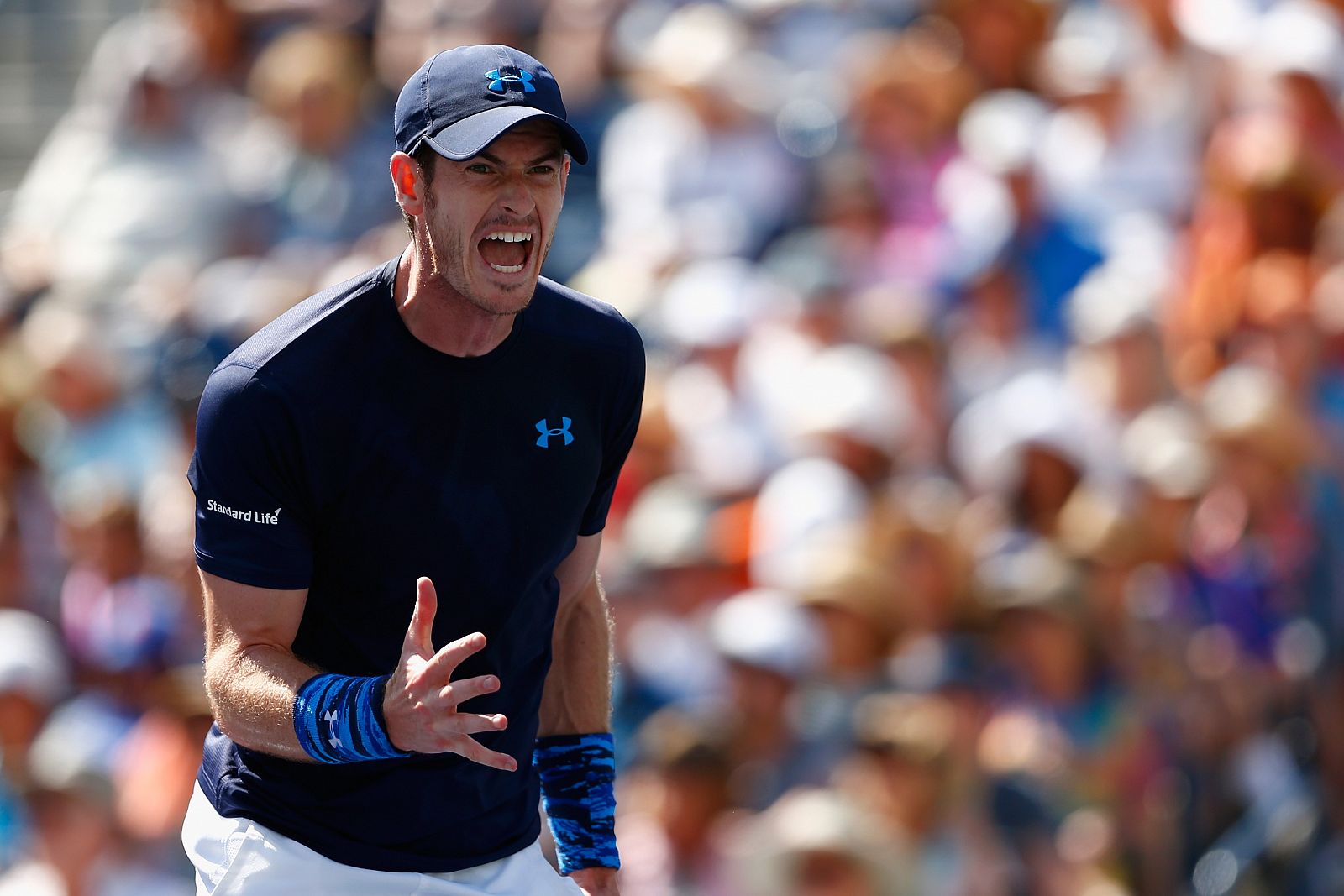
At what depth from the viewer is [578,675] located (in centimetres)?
368

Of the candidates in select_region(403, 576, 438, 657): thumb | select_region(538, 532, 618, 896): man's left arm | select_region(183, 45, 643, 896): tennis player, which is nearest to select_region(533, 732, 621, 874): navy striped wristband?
select_region(538, 532, 618, 896): man's left arm

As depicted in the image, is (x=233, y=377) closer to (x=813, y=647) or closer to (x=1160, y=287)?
(x=813, y=647)

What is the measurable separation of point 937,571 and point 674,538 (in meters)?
0.95

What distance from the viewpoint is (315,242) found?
8.60 metres

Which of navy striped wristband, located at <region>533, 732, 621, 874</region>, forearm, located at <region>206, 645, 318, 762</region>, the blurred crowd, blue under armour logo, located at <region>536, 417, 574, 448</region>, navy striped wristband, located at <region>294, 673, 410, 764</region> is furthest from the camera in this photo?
the blurred crowd

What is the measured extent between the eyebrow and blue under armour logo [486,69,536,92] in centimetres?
10

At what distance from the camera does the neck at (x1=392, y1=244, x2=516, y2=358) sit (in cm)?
322

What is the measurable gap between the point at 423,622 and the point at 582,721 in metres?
0.84

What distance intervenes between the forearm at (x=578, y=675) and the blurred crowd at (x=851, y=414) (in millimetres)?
1645

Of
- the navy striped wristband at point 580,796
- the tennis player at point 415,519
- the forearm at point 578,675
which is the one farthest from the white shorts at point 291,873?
the forearm at point 578,675

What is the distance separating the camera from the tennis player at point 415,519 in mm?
3055

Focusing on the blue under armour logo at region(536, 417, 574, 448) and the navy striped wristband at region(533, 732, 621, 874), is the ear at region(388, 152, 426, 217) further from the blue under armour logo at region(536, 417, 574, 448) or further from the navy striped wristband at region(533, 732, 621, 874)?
the navy striped wristband at region(533, 732, 621, 874)

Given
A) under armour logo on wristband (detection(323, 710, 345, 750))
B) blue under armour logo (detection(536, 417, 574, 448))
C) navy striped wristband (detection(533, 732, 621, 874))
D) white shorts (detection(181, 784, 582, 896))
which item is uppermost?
blue under armour logo (detection(536, 417, 574, 448))

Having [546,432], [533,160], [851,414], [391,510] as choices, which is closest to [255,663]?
[391,510]
